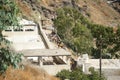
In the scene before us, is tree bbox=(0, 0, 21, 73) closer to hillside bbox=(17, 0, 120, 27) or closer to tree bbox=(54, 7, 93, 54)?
tree bbox=(54, 7, 93, 54)

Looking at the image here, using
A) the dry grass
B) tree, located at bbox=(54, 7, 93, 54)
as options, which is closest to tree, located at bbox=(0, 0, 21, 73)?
the dry grass

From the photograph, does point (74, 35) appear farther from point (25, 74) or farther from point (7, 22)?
point (7, 22)

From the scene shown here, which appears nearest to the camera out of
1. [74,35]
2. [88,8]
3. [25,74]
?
[25,74]

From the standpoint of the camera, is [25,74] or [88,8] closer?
[25,74]

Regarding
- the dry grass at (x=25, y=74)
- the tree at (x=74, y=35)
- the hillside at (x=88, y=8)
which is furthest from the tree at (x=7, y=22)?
the hillside at (x=88, y=8)

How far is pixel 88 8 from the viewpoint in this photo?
92.9 metres

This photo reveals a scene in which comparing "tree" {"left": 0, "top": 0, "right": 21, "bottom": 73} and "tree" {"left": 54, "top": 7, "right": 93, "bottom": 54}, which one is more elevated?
"tree" {"left": 0, "top": 0, "right": 21, "bottom": 73}

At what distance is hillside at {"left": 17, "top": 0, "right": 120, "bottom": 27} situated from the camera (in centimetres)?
7104

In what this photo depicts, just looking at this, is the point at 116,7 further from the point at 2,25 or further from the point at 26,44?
the point at 2,25

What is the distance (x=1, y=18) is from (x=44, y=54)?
56.7 ft

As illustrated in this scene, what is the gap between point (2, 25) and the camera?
10.4 meters

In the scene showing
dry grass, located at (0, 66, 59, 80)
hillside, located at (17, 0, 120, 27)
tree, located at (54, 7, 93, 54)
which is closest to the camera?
dry grass, located at (0, 66, 59, 80)

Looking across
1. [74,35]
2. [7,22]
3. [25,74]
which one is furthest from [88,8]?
[7,22]

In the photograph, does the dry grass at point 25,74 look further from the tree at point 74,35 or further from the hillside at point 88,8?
the hillside at point 88,8
